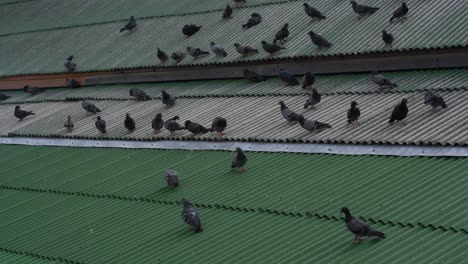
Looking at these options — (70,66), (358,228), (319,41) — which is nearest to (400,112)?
(358,228)

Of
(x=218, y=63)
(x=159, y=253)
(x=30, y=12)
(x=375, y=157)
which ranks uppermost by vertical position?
(x=30, y=12)

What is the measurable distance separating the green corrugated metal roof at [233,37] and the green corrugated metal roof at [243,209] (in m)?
5.85

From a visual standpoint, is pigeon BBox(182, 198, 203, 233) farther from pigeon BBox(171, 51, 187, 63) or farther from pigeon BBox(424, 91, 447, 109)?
pigeon BBox(171, 51, 187, 63)

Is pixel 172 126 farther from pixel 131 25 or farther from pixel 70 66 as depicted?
pixel 131 25

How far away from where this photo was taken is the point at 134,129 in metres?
20.0

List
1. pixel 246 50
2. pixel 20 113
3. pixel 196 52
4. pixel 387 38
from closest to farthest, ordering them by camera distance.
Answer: pixel 387 38 → pixel 246 50 → pixel 196 52 → pixel 20 113

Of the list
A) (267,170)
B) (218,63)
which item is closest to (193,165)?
(267,170)

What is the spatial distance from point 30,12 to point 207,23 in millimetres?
11928

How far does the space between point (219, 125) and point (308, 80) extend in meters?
3.39

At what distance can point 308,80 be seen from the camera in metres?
20.2

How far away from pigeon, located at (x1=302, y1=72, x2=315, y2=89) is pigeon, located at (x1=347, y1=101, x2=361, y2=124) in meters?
3.75

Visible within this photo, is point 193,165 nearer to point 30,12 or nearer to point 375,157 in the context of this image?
point 375,157

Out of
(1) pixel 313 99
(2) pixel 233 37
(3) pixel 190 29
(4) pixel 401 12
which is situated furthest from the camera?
(3) pixel 190 29

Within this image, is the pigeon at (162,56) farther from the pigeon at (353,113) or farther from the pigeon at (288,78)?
the pigeon at (353,113)
